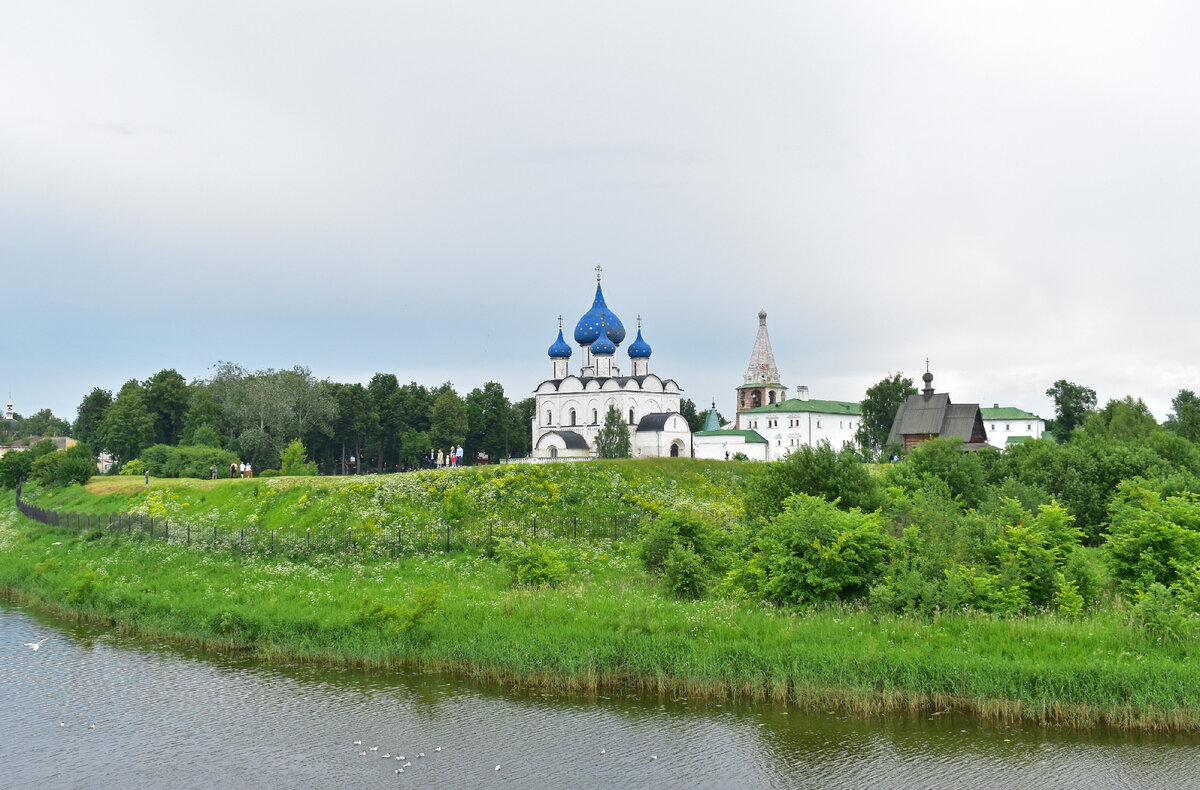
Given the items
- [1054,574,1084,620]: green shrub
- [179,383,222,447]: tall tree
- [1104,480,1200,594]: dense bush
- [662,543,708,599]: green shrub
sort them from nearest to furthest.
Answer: [1054,574,1084,620]: green shrub, [1104,480,1200,594]: dense bush, [662,543,708,599]: green shrub, [179,383,222,447]: tall tree

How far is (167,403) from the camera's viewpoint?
95.0 m

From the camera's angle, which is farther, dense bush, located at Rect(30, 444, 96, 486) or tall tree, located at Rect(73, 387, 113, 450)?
tall tree, located at Rect(73, 387, 113, 450)

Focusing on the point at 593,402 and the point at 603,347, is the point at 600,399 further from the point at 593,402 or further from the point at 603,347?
the point at 603,347

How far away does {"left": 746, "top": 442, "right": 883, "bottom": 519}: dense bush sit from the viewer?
3312cm

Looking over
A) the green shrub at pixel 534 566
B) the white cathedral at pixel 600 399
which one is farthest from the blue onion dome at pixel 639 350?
the green shrub at pixel 534 566

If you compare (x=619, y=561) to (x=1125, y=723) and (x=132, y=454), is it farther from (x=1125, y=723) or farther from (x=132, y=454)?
(x=132, y=454)

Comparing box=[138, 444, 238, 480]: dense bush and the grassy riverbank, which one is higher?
box=[138, 444, 238, 480]: dense bush

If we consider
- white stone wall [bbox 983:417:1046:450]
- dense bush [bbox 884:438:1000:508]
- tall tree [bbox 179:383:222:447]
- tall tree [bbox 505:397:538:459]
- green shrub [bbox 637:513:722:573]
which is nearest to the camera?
green shrub [bbox 637:513:722:573]

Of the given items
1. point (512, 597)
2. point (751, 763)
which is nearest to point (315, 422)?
point (512, 597)

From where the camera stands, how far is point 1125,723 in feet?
62.9

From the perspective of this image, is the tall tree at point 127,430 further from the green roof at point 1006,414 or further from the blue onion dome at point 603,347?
the green roof at point 1006,414

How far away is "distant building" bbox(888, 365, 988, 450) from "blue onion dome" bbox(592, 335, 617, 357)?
81.6 ft

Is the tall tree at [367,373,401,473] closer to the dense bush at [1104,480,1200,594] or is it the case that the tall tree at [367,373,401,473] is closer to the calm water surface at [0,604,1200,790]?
the calm water surface at [0,604,1200,790]

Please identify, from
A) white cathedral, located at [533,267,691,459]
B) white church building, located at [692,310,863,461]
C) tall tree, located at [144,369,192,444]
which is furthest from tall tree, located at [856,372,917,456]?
tall tree, located at [144,369,192,444]
